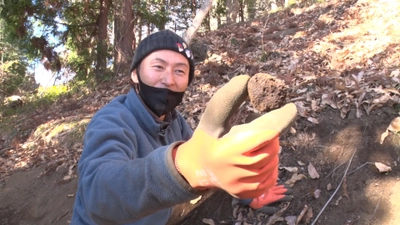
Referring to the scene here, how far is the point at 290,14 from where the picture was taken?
11.0 meters

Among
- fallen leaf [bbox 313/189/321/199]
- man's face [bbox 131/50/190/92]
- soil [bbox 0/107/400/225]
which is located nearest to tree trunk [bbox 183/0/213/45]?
soil [bbox 0/107/400/225]

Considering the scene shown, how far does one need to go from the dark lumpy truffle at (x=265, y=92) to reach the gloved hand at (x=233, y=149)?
0.04 metres

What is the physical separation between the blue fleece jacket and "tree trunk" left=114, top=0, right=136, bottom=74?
7.44m

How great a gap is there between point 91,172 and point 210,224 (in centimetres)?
160

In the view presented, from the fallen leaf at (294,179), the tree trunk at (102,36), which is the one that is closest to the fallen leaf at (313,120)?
the fallen leaf at (294,179)

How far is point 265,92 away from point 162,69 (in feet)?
3.76

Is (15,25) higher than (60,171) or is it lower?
higher

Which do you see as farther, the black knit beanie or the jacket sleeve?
the black knit beanie

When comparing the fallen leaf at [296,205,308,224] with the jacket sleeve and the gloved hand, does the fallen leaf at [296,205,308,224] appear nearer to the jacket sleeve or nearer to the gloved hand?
the gloved hand

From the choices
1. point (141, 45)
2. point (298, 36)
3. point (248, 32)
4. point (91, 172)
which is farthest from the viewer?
point (248, 32)

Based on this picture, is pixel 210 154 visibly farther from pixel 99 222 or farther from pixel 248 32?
pixel 248 32

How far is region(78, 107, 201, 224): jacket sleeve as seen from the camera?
1.22 m

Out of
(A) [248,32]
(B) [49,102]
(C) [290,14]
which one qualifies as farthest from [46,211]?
(C) [290,14]

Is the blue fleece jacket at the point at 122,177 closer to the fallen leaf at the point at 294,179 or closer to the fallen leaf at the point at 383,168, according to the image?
the fallen leaf at the point at 294,179
